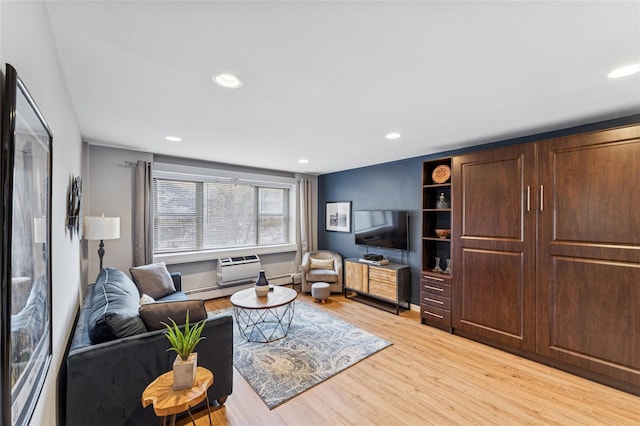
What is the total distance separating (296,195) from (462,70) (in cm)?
415

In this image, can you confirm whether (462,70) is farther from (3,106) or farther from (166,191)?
(166,191)

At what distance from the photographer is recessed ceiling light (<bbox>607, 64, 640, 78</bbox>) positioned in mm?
1615

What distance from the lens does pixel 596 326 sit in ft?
7.47

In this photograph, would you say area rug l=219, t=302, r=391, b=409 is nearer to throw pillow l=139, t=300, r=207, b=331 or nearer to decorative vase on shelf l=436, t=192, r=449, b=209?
throw pillow l=139, t=300, r=207, b=331

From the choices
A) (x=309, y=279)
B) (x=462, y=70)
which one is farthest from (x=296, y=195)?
(x=462, y=70)

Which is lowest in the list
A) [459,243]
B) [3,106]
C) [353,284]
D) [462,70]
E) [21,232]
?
[353,284]

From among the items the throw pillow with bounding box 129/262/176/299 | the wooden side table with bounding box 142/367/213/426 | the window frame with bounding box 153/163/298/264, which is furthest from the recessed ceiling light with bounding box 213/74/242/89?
the window frame with bounding box 153/163/298/264

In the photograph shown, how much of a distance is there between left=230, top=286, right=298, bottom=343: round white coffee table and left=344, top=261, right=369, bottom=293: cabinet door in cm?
119

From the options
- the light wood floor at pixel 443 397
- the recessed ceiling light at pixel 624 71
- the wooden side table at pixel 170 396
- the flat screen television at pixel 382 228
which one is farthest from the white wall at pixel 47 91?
the flat screen television at pixel 382 228

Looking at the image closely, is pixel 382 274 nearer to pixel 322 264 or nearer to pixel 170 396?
pixel 322 264

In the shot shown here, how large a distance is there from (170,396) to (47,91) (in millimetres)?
1653

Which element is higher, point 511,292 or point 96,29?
point 96,29

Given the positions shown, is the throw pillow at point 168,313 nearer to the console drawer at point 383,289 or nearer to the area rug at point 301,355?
the area rug at point 301,355

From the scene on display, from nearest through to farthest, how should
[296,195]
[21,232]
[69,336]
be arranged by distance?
[21,232] < [69,336] < [296,195]
